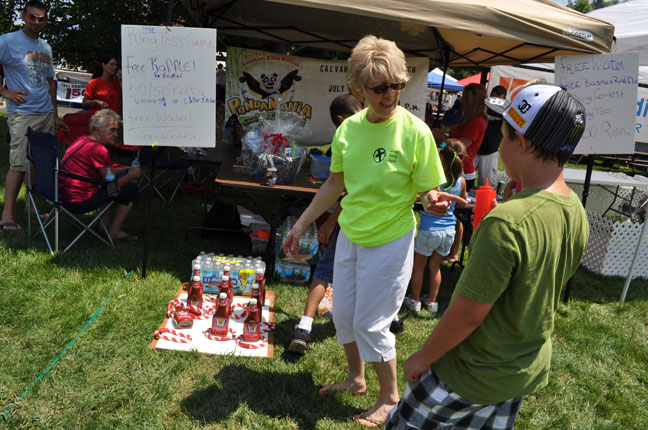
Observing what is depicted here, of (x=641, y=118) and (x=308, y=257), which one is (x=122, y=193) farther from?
(x=641, y=118)

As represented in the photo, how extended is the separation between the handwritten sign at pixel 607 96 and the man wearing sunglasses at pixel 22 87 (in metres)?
5.06

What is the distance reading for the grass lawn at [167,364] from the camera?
8.17 feet

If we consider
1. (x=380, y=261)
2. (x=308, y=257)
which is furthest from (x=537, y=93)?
(x=308, y=257)

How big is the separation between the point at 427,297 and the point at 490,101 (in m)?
2.16

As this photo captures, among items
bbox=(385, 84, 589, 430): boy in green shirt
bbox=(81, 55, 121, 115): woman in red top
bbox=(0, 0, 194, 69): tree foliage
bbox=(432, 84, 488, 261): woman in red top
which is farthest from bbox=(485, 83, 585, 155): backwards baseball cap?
bbox=(0, 0, 194, 69): tree foliage

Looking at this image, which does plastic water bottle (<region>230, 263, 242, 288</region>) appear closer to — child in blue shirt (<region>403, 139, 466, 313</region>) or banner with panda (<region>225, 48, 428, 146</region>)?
child in blue shirt (<region>403, 139, 466, 313</region>)

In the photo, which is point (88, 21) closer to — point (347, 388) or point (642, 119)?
point (347, 388)

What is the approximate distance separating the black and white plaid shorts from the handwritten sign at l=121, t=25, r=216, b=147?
2.62m

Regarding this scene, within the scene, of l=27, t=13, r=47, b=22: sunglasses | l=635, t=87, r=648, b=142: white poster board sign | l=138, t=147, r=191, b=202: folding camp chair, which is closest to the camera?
l=27, t=13, r=47, b=22: sunglasses

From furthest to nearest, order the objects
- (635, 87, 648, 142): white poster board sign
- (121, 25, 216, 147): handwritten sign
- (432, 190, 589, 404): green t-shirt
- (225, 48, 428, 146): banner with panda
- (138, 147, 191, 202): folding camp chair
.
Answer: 1. (635, 87, 648, 142): white poster board sign
2. (138, 147, 191, 202): folding camp chair
3. (225, 48, 428, 146): banner with panda
4. (121, 25, 216, 147): handwritten sign
5. (432, 190, 589, 404): green t-shirt

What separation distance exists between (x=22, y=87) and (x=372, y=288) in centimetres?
439

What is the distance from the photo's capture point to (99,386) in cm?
259

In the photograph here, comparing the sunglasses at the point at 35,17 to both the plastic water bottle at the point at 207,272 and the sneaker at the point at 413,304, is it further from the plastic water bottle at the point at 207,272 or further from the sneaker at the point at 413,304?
the sneaker at the point at 413,304

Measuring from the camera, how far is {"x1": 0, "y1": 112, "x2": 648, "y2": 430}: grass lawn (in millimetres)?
2490
